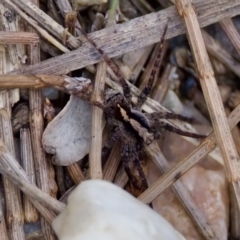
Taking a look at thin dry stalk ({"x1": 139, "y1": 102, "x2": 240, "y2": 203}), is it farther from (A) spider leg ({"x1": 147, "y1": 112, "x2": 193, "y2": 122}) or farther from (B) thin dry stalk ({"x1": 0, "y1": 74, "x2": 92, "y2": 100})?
(B) thin dry stalk ({"x1": 0, "y1": 74, "x2": 92, "y2": 100})

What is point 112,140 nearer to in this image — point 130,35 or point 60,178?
point 60,178

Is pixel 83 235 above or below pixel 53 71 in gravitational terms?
below

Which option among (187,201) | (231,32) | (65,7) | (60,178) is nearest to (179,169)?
(187,201)

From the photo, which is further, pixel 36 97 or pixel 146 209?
pixel 36 97

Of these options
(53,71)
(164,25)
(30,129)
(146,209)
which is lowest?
(146,209)

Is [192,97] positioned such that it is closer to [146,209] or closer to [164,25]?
[164,25]

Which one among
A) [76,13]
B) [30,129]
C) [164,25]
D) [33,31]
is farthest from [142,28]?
[30,129]
